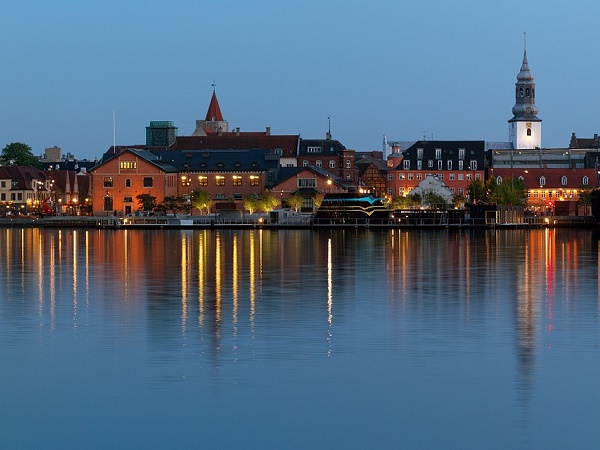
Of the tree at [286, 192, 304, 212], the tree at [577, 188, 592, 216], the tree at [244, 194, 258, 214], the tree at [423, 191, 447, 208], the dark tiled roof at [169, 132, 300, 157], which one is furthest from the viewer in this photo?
the dark tiled roof at [169, 132, 300, 157]

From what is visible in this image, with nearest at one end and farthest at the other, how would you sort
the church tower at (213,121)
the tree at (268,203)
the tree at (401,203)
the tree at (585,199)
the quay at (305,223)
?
the quay at (305,223) < the tree at (268,203) < the tree at (585,199) < the tree at (401,203) < the church tower at (213,121)

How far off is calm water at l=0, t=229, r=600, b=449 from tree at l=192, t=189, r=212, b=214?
7459cm

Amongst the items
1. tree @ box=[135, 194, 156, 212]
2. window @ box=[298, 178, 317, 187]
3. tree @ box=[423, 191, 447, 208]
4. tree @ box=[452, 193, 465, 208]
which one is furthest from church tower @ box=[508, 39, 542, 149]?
tree @ box=[135, 194, 156, 212]

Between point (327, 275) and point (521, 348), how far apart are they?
21992 millimetres

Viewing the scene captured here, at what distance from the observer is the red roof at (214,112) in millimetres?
193250

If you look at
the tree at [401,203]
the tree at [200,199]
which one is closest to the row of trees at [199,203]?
the tree at [200,199]

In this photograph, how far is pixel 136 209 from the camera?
410 feet

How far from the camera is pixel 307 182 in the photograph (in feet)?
412

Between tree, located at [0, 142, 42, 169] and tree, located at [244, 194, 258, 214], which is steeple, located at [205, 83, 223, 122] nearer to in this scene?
tree, located at [0, 142, 42, 169]

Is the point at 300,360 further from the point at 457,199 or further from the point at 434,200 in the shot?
the point at 457,199

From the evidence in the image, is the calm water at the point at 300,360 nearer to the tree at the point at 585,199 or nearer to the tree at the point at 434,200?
the tree at the point at 585,199

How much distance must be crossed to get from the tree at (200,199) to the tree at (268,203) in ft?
20.7

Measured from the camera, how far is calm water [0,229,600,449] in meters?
18.4

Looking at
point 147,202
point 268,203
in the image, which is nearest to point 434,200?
point 268,203
